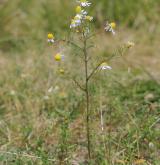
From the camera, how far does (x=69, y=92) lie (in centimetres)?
310

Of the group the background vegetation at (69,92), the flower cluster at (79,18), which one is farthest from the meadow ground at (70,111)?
the flower cluster at (79,18)

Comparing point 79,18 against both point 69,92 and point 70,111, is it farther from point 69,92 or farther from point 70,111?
point 69,92

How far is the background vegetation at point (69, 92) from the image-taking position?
245 centimetres

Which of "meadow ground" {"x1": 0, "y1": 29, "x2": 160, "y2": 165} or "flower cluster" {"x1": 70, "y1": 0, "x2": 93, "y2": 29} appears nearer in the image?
"flower cluster" {"x1": 70, "y1": 0, "x2": 93, "y2": 29}

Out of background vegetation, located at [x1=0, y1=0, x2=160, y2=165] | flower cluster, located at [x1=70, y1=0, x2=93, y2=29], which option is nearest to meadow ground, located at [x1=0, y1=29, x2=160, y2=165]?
background vegetation, located at [x1=0, y1=0, x2=160, y2=165]

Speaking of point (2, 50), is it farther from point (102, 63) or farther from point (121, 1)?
point (102, 63)

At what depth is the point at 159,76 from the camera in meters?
3.45

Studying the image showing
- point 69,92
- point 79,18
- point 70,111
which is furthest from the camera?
point 69,92

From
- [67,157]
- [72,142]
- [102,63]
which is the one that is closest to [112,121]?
[72,142]

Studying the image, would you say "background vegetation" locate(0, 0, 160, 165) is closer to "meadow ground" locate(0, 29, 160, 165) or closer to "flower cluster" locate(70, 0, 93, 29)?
"meadow ground" locate(0, 29, 160, 165)

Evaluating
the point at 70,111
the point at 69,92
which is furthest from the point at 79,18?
the point at 69,92

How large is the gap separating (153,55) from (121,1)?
26.3 inches

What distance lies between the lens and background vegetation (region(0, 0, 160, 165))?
245cm

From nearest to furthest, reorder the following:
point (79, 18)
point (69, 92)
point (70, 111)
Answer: point (79, 18)
point (70, 111)
point (69, 92)
